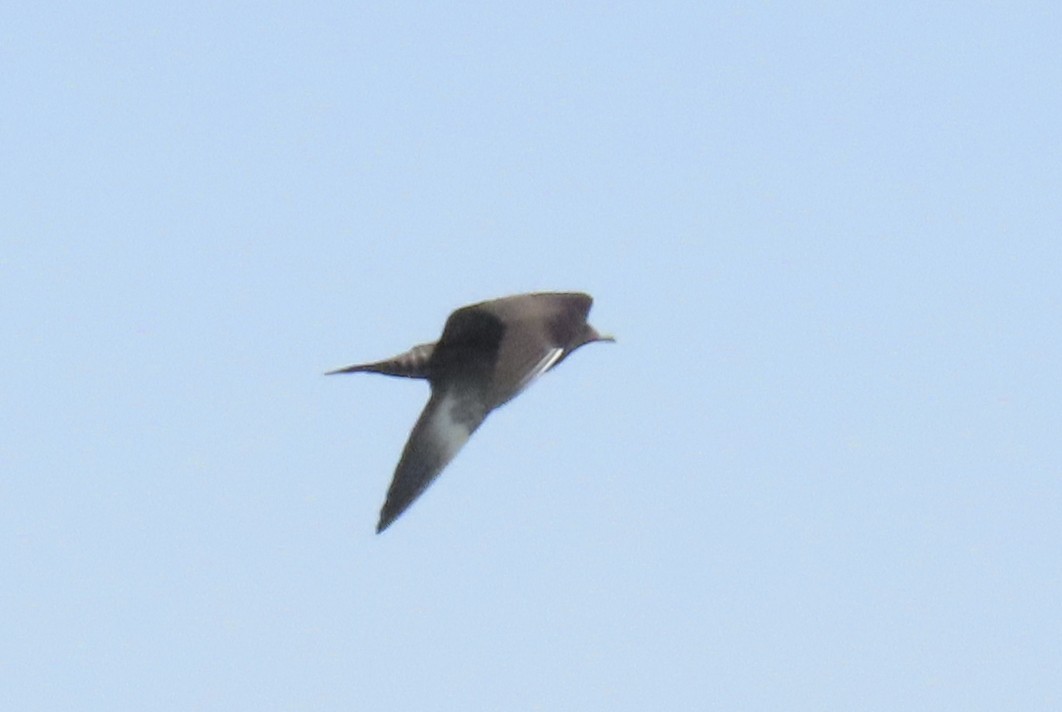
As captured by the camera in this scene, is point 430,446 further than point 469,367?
No

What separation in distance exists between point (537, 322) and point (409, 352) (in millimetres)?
1750

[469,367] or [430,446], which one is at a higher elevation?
[469,367]

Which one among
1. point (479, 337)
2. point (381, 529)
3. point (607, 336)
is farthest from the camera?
point (607, 336)

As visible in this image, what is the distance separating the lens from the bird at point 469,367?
24266mm

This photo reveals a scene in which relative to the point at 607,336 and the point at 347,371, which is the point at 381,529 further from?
the point at 607,336

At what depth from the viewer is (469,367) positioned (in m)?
25.3

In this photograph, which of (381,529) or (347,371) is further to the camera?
(347,371)

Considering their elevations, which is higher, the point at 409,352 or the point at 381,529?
the point at 409,352

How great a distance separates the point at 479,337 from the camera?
Answer: 84.5 feet

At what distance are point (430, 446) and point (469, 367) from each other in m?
1.37

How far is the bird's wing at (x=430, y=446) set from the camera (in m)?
24.1

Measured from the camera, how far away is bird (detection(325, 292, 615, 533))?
955 inches

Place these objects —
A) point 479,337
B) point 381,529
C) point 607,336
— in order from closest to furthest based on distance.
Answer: point 381,529 → point 479,337 → point 607,336

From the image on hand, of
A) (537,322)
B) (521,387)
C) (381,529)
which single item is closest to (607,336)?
(537,322)
